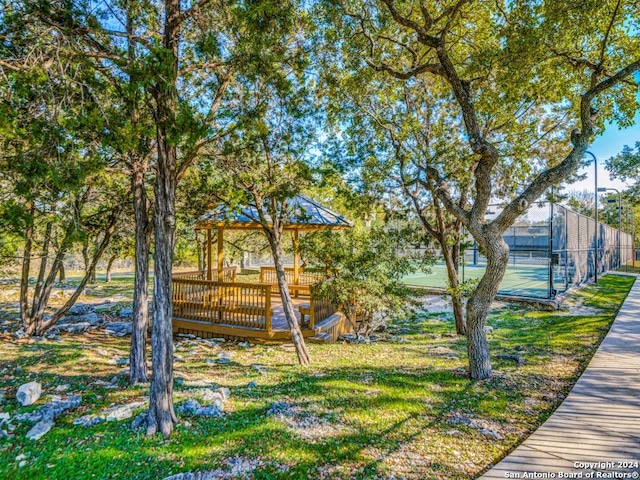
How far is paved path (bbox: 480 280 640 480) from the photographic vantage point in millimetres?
2850

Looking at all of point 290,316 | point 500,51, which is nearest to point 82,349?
point 290,316

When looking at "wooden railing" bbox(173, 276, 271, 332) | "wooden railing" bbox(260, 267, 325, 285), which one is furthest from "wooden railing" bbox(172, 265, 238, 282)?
"wooden railing" bbox(173, 276, 271, 332)

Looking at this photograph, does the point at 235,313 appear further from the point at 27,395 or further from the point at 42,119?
the point at 42,119

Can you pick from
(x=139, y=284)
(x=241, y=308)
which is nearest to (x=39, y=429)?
(x=139, y=284)

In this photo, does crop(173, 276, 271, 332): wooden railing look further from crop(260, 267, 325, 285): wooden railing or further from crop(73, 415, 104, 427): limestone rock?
crop(73, 415, 104, 427): limestone rock

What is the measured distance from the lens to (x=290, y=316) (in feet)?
21.6

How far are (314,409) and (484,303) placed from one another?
9.70ft

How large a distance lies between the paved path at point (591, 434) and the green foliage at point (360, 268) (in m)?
4.02

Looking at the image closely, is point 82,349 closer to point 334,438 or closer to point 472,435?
point 334,438

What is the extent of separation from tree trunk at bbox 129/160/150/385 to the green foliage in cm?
394

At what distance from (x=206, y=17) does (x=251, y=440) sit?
17.4ft

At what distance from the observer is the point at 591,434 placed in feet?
11.1

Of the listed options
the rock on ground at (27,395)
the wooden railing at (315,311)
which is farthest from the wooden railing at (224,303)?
the rock on ground at (27,395)

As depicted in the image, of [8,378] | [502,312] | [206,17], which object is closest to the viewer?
[206,17]
